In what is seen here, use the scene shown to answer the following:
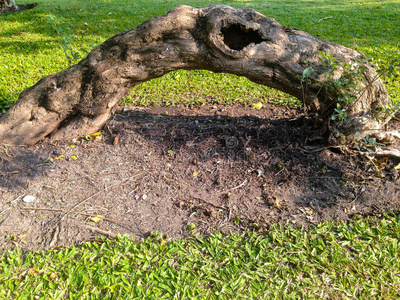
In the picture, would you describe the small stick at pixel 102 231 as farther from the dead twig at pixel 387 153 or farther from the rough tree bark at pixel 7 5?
the rough tree bark at pixel 7 5

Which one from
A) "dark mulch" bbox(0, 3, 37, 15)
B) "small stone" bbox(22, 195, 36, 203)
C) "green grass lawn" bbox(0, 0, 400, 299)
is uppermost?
"dark mulch" bbox(0, 3, 37, 15)

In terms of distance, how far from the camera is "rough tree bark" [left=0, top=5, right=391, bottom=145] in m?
3.37

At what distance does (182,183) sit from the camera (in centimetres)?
348

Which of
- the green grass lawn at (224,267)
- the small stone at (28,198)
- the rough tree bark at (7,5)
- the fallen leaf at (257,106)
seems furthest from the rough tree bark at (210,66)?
the rough tree bark at (7,5)

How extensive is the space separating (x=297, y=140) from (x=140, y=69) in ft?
6.67

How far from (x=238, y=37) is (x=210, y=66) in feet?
1.47

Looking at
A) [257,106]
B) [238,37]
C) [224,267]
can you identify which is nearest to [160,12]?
[257,106]

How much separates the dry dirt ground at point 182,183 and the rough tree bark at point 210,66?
363 millimetres

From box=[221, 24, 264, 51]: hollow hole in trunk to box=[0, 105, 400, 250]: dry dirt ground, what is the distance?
107cm

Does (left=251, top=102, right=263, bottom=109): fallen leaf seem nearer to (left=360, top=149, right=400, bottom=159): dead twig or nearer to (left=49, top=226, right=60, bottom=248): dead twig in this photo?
(left=360, top=149, right=400, bottom=159): dead twig

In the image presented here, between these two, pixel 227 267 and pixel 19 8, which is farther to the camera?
pixel 19 8

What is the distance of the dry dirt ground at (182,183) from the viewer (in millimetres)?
3055

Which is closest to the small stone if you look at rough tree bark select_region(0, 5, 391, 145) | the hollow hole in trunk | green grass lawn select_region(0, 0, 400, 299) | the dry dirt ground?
the dry dirt ground

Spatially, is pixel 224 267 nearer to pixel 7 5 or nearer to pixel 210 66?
pixel 210 66
